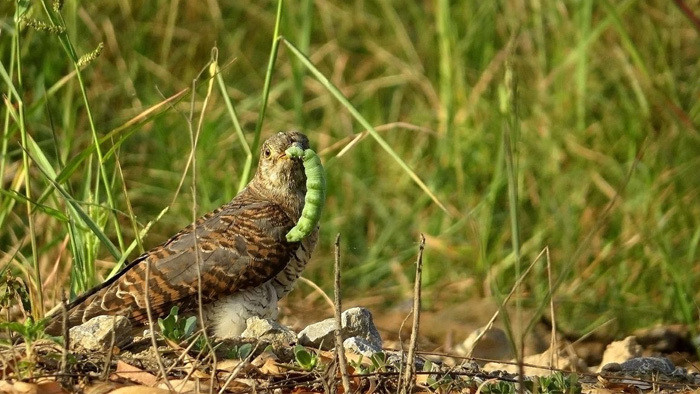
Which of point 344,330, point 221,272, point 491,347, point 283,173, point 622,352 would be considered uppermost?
point 283,173

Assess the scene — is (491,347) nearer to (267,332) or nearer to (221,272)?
(221,272)

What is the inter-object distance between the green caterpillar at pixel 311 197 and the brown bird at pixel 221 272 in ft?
0.43

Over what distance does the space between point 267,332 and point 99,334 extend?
0.52m

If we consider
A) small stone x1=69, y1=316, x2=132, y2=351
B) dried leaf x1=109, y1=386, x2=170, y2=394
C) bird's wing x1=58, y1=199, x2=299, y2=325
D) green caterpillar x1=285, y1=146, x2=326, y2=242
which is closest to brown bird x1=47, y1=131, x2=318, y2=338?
bird's wing x1=58, y1=199, x2=299, y2=325

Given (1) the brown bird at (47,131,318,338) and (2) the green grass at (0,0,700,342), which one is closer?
(1) the brown bird at (47,131,318,338)

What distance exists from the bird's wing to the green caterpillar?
0.13m

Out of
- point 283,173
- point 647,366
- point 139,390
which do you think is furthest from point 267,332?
point 647,366

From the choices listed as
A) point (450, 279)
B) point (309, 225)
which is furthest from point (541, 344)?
point (309, 225)

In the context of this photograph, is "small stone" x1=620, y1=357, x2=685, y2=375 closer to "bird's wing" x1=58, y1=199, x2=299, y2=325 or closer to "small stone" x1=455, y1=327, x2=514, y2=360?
"small stone" x1=455, y1=327, x2=514, y2=360

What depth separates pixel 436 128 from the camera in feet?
24.8

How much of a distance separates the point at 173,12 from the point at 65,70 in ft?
3.78

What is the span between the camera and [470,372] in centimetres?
322

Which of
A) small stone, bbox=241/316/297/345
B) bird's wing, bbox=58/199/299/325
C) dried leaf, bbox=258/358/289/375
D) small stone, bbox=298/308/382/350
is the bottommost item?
small stone, bbox=298/308/382/350

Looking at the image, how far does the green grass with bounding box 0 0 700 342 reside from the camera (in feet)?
21.2
